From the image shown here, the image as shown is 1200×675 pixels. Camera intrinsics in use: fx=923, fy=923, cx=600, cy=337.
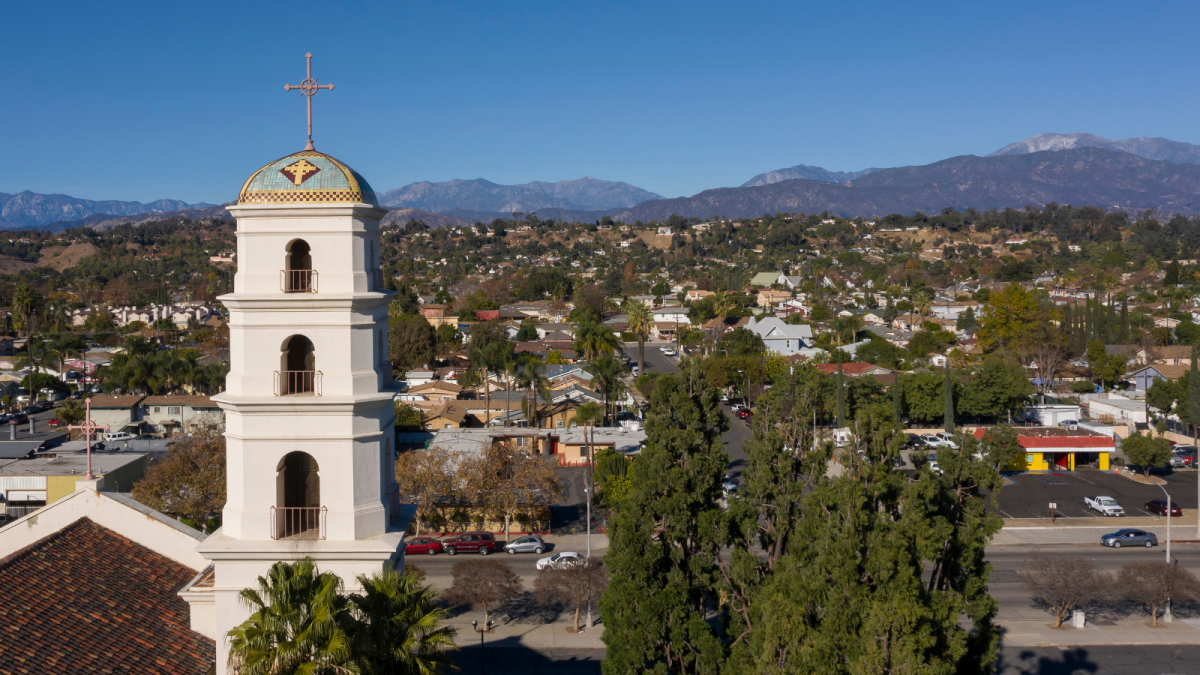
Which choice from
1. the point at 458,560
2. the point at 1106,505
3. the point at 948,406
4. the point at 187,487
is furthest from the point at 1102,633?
the point at 187,487

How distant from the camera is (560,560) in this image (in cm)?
3269

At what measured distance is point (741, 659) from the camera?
642 inches

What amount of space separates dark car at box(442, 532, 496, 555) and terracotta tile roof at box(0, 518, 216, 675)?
2189 centimetres

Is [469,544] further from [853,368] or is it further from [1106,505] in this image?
[853,368]

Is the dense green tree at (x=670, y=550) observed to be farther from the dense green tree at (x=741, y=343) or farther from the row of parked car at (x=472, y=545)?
the dense green tree at (x=741, y=343)

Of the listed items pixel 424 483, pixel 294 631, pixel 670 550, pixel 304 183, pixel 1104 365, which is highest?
pixel 304 183

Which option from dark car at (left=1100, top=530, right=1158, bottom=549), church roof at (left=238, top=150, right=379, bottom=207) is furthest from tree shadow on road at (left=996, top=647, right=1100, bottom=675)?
church roof at (left=238, top=150, right=379, bottom=207)

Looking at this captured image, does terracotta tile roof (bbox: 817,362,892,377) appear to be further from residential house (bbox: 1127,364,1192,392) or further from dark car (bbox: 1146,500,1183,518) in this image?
dark car (bbox: 1146,500,1183,518)

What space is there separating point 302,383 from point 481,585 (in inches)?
664

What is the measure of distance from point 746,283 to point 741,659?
465 ft

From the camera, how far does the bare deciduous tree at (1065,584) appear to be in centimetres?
2819

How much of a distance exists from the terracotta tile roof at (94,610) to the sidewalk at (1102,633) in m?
23.0

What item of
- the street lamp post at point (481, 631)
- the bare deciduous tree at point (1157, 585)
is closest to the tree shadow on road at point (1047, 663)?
the bare deciduous tree at point (1157, 585)

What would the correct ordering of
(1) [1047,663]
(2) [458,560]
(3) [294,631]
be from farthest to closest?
1. (2) [458,560]
2. (1) [1047,663]
3. (3) [294,631]
